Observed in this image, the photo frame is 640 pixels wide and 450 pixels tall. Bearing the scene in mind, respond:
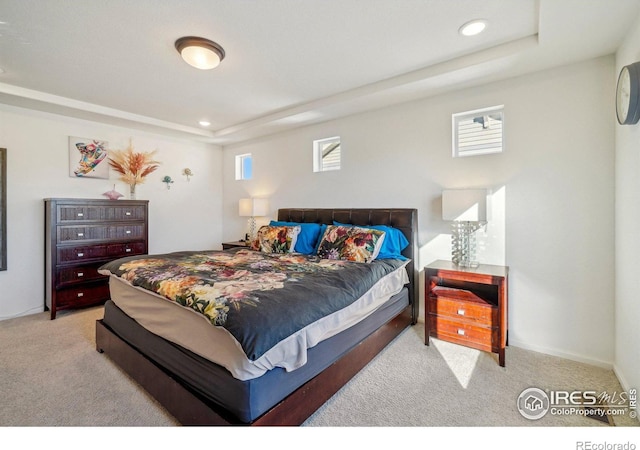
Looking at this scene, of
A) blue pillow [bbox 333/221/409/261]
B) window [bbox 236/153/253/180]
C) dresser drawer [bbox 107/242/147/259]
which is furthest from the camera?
window [bbox 236/153/253/180]

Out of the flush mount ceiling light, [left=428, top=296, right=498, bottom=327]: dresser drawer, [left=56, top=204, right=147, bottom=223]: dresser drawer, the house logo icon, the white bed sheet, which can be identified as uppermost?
the flush mount ceiling light

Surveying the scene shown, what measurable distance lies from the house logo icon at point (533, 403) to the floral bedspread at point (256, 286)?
1174mm

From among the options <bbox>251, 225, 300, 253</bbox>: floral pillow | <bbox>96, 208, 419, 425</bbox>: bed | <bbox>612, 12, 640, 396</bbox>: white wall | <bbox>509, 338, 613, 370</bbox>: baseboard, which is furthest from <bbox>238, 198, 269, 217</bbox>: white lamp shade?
<bbox>612, 12, 640, 396</bbox>: white wall

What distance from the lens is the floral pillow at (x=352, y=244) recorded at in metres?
2.79

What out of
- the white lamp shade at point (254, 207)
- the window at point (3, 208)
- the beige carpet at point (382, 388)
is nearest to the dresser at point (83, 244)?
the window at point (3, 208)

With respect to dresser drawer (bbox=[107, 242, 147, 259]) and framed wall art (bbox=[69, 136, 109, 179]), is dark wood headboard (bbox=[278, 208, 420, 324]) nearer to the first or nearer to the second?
dresser drawer (bbox=[107, 242, 147, 259])

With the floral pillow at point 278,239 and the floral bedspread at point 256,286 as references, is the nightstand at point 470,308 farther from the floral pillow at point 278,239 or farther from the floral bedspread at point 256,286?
the floral pillow at point 278,239

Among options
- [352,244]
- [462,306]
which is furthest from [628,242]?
[352,244]

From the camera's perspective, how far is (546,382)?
2.06 metres

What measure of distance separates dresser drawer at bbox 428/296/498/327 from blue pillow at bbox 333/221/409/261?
549mm

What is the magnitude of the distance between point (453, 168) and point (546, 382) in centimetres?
193

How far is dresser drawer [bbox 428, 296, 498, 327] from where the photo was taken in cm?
234

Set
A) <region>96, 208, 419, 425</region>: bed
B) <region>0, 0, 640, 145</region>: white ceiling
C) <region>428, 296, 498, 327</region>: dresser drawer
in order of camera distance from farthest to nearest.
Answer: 1. <region>428, 296, 498, 327</region>: dresser drawer
2. <region>0, 0, 640, 145</region>: white ceiling
3. <region>96, 208, 419, 425</region>: bed
